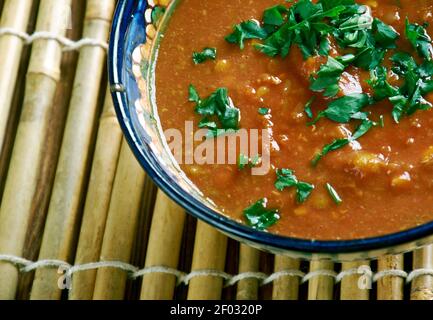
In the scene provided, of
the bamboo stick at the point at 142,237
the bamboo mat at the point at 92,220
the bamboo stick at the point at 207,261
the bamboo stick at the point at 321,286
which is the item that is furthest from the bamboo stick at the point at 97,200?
the bamboo stick at the point at 321,286

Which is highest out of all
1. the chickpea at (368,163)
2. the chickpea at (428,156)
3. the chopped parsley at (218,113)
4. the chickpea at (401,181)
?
the chopped parsley at (218,113)

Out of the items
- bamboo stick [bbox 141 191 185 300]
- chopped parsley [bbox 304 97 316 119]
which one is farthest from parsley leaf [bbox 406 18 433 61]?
bamboo stick [bbox 141 191 185 300]

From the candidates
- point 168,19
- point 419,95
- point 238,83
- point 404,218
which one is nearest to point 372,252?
point 404,218

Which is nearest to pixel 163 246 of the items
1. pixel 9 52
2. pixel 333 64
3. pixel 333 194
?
pixel 333 194

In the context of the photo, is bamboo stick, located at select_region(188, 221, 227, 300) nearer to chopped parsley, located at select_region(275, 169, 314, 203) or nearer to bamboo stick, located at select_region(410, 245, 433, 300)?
chopped parsley, located at select_region(275, 169, 314, 203)

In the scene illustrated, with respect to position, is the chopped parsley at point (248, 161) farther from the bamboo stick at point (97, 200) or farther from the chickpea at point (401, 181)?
the bamboo stick at point (97, 200)

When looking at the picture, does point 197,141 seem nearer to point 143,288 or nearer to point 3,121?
point 143,288
